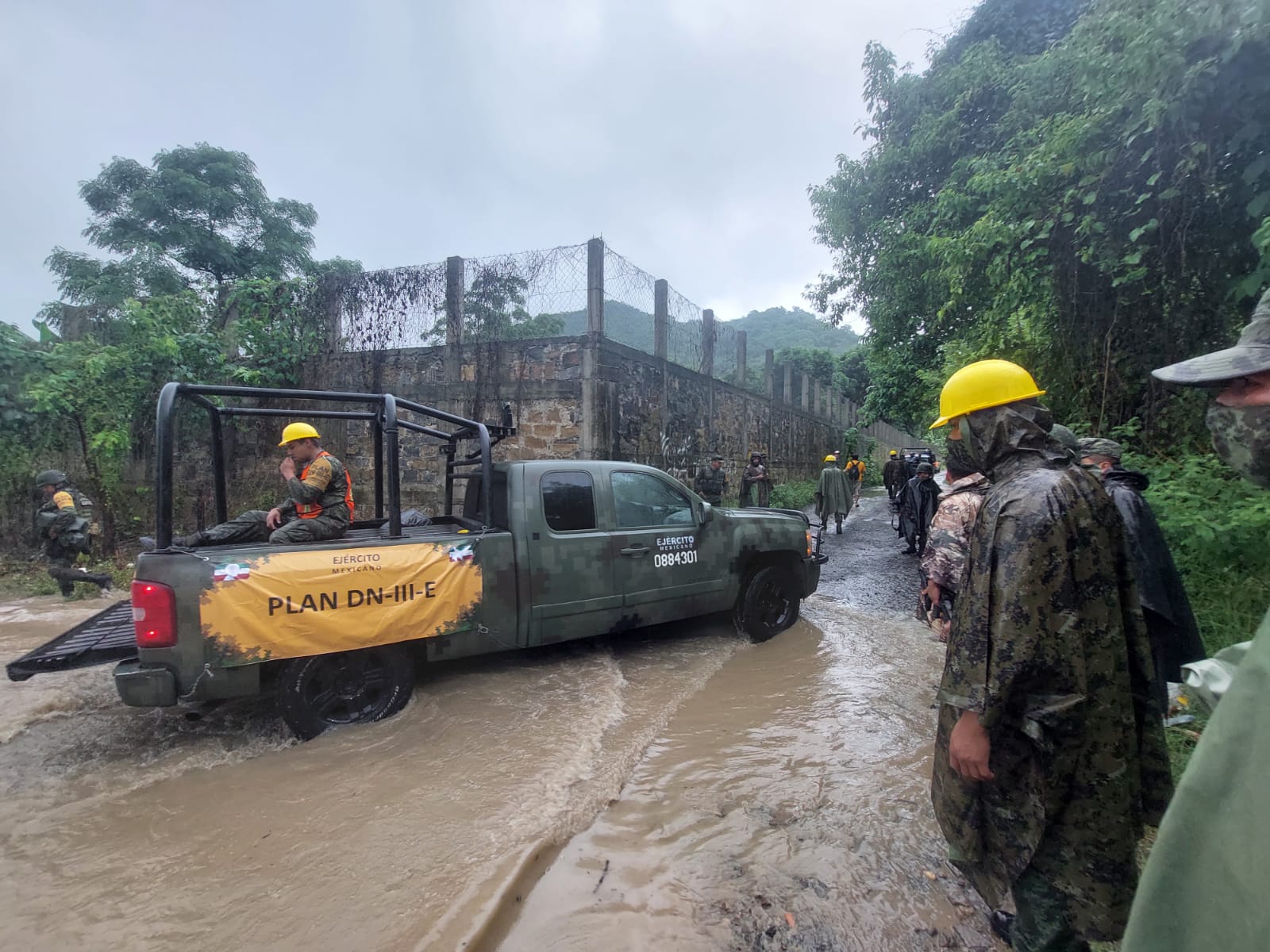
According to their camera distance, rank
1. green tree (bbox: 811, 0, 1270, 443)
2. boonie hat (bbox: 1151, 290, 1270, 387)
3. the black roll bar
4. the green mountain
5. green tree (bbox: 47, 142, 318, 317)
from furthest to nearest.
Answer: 1. green tree (bbox: 47, 142, 318, 317)
2. the green mountain
3. green tree (bbox: 811, 0, 1270, 443)
4. the black roll bar
5. boonie hat (bbox: 1151, 290, 1270, 387)

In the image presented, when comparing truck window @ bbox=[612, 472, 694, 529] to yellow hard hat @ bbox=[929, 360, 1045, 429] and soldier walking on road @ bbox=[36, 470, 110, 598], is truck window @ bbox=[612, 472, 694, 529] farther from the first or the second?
soldier walking on road @ bbox=[36, 470, 110, 598]

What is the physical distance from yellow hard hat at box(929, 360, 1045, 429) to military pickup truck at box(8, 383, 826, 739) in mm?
3194

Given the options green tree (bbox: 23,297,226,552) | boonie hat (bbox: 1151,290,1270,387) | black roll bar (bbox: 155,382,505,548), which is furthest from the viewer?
green tree (bbox: 23,297,226,552)

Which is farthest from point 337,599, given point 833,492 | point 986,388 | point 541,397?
point 833,492

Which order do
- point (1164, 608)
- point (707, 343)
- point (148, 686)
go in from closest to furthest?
point (1164, 608) < point (148, 686) < point (707, 343)

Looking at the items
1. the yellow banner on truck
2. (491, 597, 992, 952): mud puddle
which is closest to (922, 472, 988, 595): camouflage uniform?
(491, 597, 992, 952): mud puddle

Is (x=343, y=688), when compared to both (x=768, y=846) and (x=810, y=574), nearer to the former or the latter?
(x=768, y=846)

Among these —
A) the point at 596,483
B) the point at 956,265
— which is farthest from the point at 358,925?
the point at 956,265

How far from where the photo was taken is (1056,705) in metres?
1.73

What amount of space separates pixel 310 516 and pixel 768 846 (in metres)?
3.63

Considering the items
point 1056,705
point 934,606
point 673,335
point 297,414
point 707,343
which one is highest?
point 707,343

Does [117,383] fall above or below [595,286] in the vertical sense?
below

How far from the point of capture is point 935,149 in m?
10.9

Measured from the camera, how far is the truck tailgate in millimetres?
3574
